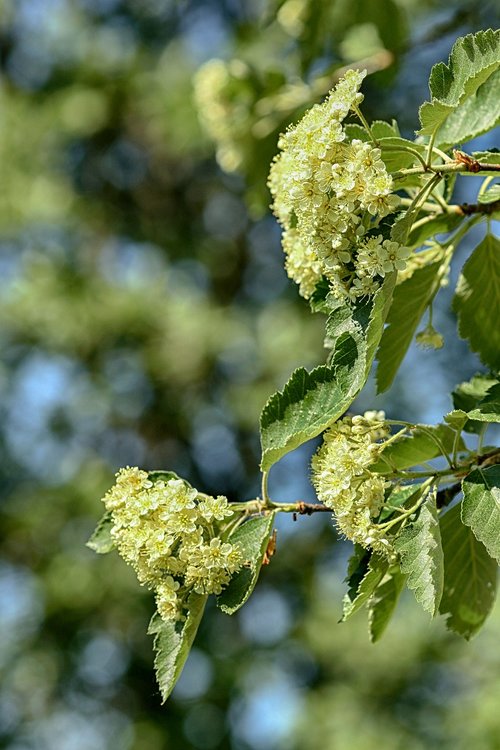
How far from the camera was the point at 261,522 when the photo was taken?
1049 mm

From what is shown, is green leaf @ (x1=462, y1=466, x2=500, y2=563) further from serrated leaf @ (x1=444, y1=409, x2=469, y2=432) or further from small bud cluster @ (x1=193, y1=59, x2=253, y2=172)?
small bud cluster @ (x1=193, y1=59, x2=253, y2=172)

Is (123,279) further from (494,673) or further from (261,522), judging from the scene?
(261,522)

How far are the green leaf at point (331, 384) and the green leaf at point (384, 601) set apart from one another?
0.66ft

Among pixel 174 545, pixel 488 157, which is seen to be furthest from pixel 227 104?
pixel 174 545

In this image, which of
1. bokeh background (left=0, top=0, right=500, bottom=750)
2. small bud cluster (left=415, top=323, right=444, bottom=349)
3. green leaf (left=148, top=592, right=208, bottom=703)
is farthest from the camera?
bokeh background (left=0, top=0, right=500, bottom=750)

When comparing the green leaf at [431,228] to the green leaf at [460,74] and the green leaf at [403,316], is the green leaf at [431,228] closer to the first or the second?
the green leaf at [403,316]

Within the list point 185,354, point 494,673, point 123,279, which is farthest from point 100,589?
point 494,673

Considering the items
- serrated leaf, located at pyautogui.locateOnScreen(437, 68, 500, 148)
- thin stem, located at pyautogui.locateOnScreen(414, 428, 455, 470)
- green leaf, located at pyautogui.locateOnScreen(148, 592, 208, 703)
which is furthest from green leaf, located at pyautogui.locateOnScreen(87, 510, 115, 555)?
serrated leaf, located at pyautogui.locateOnScreen(437, 68, 500, 148)

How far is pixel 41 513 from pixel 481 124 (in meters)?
5.99

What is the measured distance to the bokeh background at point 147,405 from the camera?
6.43 meters

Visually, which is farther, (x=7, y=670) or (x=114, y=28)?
(x=114, y=28)

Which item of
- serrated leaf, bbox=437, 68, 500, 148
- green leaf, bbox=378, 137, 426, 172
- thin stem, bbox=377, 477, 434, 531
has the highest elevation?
serrated leaf, bbox=437, 68, 500, 148

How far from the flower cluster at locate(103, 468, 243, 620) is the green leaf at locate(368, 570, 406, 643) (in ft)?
0.66

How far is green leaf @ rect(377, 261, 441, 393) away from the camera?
3.95 ft
